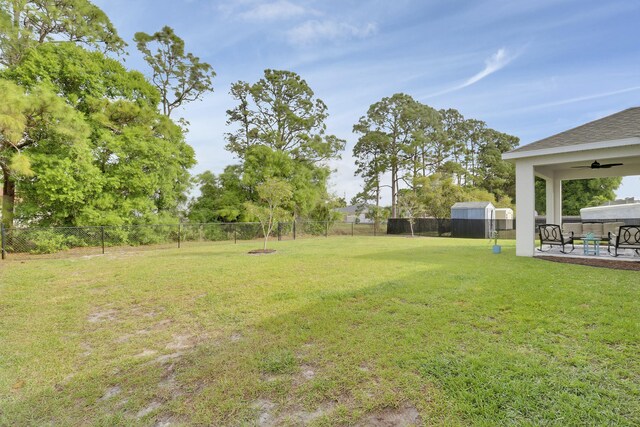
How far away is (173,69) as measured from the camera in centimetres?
1895

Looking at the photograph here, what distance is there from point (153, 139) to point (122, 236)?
4.90 meters

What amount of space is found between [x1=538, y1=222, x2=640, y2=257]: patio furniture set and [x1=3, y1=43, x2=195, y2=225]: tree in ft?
52.7

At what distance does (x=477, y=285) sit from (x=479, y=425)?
393cm

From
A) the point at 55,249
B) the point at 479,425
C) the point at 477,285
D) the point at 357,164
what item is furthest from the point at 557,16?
the point at 357,164

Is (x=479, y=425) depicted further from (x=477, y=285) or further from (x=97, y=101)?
(x=97, y=101)

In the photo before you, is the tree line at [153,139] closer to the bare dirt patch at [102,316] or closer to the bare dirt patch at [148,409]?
the bare dirt patch at [102,316]

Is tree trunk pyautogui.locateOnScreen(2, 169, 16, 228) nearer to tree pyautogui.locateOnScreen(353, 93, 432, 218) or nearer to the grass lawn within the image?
the grass lawn

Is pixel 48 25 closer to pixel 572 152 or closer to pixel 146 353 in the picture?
pixel 146 353

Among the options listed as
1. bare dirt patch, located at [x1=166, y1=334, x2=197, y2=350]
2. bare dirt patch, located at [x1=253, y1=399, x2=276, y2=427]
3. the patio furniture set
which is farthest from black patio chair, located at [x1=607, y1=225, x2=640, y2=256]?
bare dirt patch, located at [x1=166, y1=334, x2=197, y2=350]

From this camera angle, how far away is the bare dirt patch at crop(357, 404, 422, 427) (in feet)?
6.53

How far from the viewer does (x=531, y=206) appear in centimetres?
867

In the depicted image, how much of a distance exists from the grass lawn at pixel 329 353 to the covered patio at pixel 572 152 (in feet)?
11.3

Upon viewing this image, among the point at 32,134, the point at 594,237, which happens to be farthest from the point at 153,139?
the point at 594,237

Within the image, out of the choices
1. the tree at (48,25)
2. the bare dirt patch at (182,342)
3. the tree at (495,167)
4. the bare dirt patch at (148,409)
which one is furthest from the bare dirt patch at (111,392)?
the tree at (495,167)
